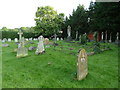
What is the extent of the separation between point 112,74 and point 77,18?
1209 inches

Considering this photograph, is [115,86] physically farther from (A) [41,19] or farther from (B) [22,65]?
(A) [41,19]

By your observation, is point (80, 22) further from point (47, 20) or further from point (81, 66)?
point (81, 66)

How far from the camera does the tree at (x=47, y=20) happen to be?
37656 millimetres

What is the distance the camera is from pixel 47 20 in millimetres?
39375

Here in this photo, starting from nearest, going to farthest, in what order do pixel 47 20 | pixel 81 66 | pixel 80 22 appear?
1. pixel 81 66
2. pixel 80 22
3. pixel 47 20

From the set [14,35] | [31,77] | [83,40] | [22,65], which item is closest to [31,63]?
[22,65]

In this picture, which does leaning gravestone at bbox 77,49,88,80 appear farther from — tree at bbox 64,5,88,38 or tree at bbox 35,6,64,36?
tree at bbox 35,6,64,36

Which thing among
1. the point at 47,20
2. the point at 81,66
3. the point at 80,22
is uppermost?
the point at 47,20

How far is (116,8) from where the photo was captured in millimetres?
16734

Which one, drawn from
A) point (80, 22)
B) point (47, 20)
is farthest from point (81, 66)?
point (47, 20)

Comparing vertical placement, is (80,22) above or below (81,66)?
above

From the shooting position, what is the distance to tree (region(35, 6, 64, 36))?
37656mm

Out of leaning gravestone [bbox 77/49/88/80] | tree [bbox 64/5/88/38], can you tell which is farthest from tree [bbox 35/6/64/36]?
leaning gravestone [bbox 77/49/88/80]

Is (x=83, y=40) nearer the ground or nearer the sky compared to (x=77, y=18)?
nearer the ground
